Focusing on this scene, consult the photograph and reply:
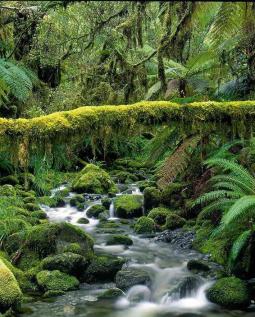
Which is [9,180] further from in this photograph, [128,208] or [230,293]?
[230,293]

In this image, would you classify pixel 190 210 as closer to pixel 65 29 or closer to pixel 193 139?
pixel 193 139

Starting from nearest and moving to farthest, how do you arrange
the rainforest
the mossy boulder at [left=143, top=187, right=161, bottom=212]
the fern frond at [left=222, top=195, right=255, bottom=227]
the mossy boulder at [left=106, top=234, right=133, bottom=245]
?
the rainforest < the fern frond at [left=222, top=195, right=255, bottom=227] < the mossy boulder at [left=106, top=234, right=133, bottom=245] < the mossy boulder at [left=143, top=187, right=161, bottom=212]

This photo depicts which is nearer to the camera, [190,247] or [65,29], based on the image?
[190,247]

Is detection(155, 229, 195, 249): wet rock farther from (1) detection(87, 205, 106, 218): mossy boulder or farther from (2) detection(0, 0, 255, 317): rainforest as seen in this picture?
(1) detection(87, 205, 106, 218): mossy boulder

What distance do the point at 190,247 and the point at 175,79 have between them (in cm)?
305

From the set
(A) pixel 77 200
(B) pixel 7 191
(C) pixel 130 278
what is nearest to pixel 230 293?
(C) pixel 130 278

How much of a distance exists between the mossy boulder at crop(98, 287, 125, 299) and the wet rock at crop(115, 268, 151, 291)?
Answer: 11 cm

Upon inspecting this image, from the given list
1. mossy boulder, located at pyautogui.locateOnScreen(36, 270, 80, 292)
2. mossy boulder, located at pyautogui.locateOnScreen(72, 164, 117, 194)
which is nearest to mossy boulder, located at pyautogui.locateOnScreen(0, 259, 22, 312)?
mossy boulder, located at pyautogui.locateOnScreen(36, 270, 80, 292)

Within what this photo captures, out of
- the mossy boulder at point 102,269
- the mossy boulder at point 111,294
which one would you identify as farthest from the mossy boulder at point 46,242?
the mossy boulder at point 111,294

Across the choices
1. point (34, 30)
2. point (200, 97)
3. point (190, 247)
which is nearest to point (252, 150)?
point (200, 97)

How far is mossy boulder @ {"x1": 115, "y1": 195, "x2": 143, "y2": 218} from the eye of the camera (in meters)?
9.48

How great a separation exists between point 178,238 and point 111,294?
2.40 metres

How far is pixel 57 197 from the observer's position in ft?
34.5

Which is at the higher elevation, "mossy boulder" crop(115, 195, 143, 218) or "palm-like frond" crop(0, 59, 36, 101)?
"palm-like frond" crop(0, 59, 36, 101)
